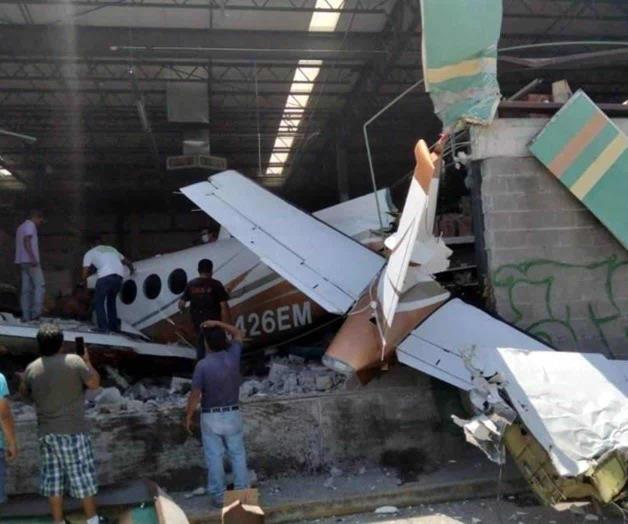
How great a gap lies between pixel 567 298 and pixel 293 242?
11.1 ft

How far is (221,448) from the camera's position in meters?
6.29

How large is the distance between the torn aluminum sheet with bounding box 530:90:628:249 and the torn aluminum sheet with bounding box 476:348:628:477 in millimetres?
2245

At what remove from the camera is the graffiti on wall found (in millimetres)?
7645

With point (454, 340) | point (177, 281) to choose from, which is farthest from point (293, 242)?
point (177, 281)

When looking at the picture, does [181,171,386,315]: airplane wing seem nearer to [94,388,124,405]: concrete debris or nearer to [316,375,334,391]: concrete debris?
[316,375,334,391]: concrete debris

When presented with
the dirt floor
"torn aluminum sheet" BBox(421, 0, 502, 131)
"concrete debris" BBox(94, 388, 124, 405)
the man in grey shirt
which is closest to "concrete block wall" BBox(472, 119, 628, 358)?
"torn aluminum sheet" BBox(421, 0, 502, 131)

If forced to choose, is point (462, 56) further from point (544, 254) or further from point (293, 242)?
point (293, 242)

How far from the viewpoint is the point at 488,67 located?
282 inches

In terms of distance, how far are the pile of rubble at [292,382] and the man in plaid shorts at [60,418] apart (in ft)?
6.84

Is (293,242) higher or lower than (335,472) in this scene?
higher

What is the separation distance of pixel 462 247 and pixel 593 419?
4269 millimetres

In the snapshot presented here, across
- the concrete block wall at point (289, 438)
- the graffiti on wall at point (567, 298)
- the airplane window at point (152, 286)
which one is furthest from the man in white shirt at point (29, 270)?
the graffiti on wall at point (567, 298)

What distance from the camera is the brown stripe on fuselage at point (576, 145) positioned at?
7625 millimetres

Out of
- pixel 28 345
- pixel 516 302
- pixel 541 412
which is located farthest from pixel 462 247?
pixel 28 345
